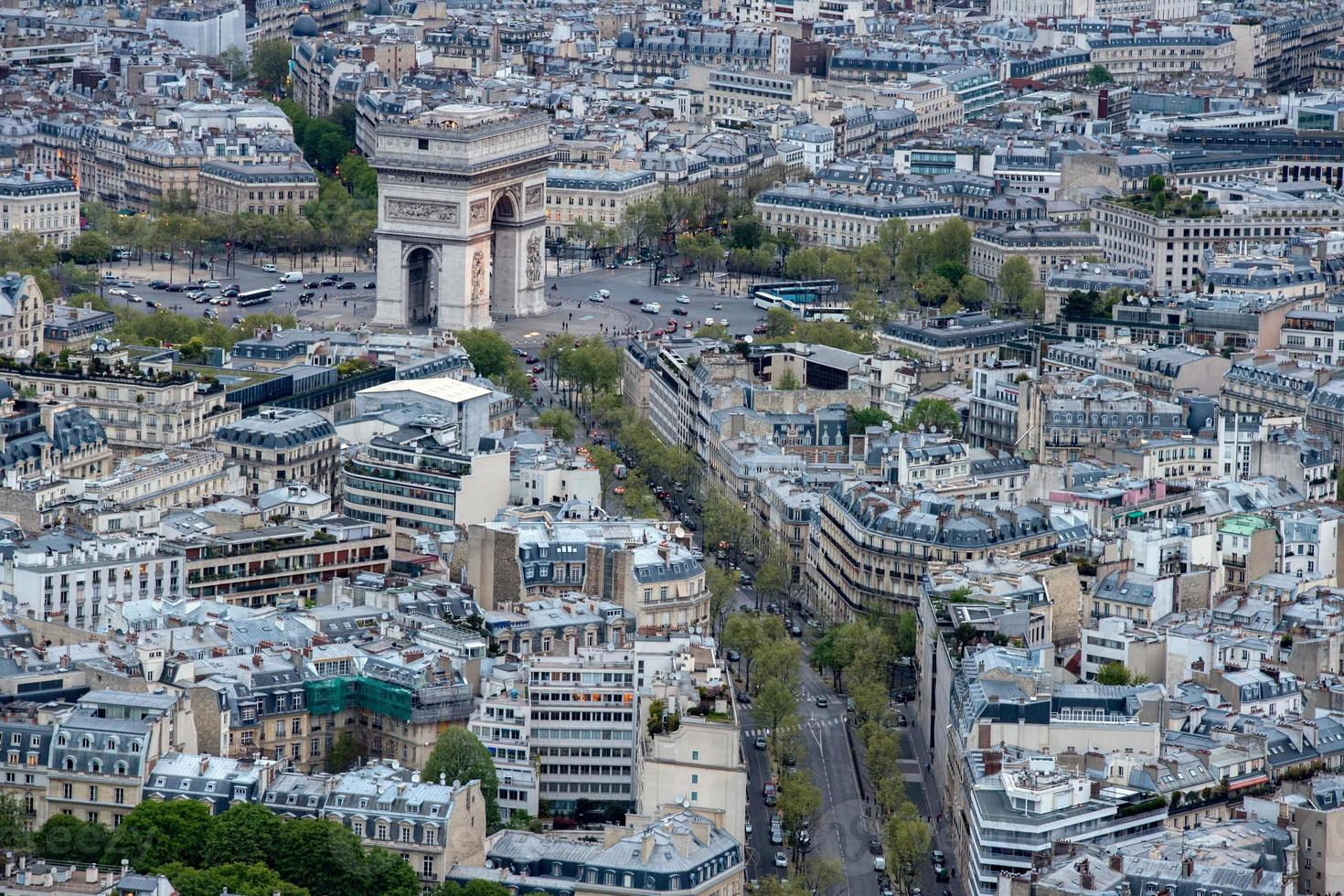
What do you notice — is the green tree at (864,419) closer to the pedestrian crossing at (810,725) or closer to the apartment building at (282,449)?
the apartment building at (282,449)

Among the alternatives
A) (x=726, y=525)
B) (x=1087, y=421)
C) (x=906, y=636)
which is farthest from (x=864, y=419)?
(x=906, y=636)

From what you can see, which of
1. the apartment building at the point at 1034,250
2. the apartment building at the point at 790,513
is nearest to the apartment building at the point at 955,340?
the apartment building at the point at 1034,250

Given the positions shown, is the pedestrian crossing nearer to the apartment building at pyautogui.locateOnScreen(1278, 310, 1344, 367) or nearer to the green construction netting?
the green construction netting

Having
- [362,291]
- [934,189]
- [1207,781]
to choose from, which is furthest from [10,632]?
[934,189]

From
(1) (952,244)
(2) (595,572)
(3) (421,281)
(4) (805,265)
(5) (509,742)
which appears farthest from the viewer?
(4) (805,265)

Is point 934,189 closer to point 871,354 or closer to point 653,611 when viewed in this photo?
point 871,354

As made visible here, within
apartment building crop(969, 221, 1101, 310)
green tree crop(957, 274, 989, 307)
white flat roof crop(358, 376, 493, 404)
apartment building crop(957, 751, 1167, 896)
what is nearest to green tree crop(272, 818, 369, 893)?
apartment building crop(957, 751, 1167, 896)

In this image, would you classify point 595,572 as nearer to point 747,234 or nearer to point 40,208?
point 747,234
